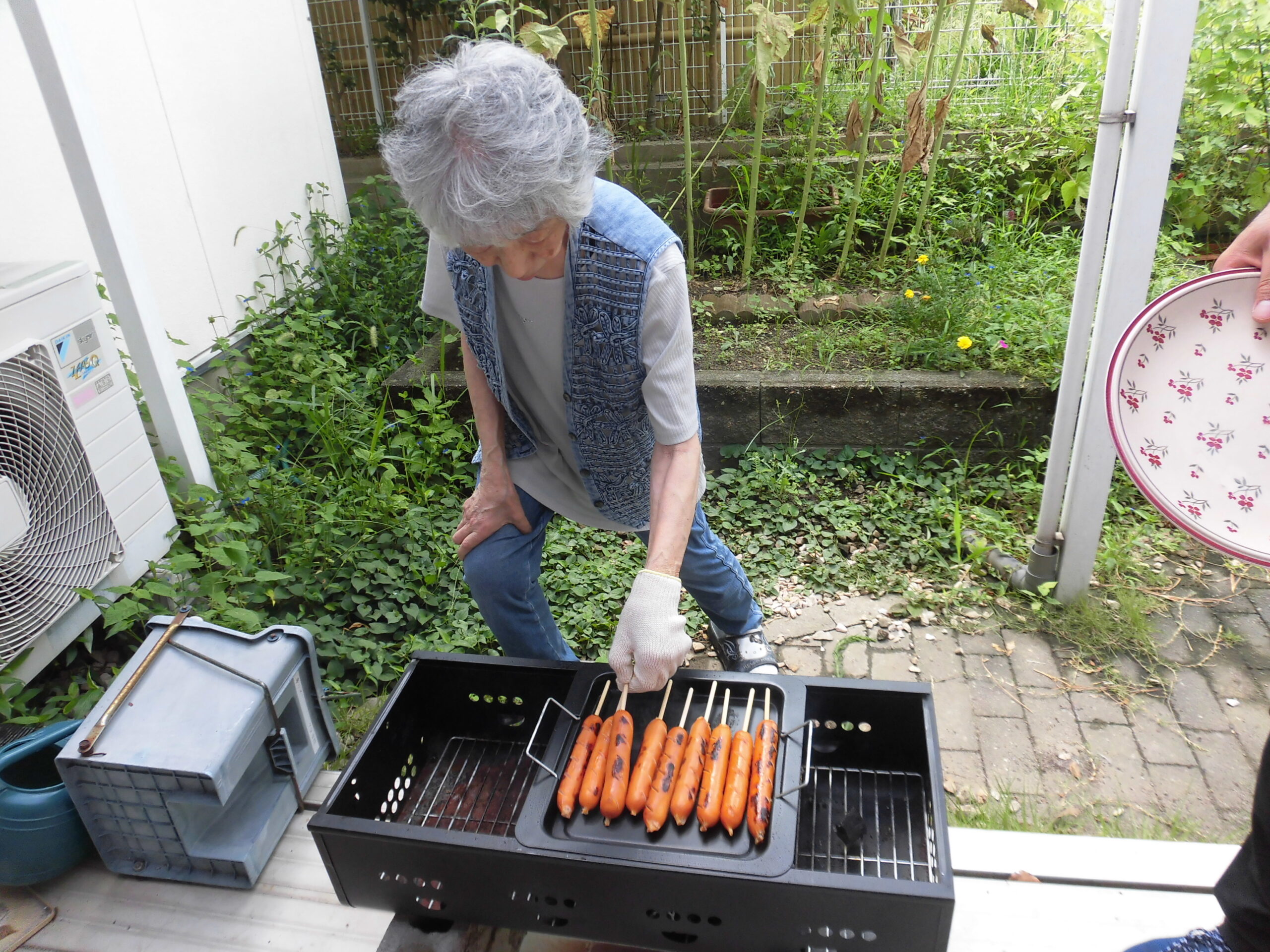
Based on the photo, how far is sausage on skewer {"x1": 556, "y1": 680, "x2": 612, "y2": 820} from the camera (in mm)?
1585

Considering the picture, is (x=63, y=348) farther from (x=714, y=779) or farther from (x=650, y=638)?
(x=714, y=779)

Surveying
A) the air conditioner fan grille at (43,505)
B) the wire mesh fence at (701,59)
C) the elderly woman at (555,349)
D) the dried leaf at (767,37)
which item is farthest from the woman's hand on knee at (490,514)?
the wire mesh fence at (701,59)

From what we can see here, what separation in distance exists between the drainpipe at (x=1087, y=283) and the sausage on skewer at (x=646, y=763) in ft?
6.30

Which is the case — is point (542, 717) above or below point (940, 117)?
below

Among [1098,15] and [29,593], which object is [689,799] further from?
[1098,15]

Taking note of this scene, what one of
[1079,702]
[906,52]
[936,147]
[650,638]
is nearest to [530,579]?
[650,638]

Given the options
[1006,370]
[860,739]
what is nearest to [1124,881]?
[860,739]

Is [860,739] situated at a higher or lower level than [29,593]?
lower

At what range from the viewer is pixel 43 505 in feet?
7.41

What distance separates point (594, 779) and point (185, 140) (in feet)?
12.7

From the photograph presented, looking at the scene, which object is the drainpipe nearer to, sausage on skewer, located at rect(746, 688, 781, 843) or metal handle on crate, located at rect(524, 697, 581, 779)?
sausage on skewer, located at rect(746, 688, 781, 843)

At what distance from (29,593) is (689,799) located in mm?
1843

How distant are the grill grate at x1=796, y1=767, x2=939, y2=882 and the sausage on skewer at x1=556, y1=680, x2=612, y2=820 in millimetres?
440

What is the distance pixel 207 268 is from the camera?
414cm
